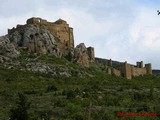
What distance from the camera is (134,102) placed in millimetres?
44188

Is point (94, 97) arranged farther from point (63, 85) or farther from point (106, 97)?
point (63, 85)

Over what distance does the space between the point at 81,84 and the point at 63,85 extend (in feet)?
9.12

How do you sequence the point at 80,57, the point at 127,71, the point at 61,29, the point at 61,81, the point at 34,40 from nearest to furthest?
the point at 61,81 < the point at 34,40 < the point at 80,57 < the point at 127,71 < the point at 61,29

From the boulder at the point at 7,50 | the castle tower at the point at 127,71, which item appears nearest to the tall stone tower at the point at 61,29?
the castle tower at the point at 127,71

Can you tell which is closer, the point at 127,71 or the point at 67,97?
the point at 67,97

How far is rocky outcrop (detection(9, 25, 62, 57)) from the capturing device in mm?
72125

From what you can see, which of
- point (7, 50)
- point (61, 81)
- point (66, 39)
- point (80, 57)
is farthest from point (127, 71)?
point (61, 81)

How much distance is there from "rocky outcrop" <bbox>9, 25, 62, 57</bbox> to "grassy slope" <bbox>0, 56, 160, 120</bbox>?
5.42 metres

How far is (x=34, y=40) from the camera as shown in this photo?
7238 cm

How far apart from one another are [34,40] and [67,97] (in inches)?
1103

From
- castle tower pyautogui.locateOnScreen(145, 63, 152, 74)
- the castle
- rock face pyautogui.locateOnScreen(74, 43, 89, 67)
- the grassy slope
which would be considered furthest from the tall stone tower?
castle tower pyautogui.locateOnScreen(145, 63, 152, 74)

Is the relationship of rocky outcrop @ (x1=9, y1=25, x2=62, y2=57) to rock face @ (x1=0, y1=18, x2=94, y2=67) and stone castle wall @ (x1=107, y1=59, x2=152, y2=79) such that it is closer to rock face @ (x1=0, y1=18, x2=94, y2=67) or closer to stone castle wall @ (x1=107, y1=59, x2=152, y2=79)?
rock face @ (x1=0, y1=18, x2=94, y2=67)

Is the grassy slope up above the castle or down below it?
below

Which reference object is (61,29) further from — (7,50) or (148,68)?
(148,68)
